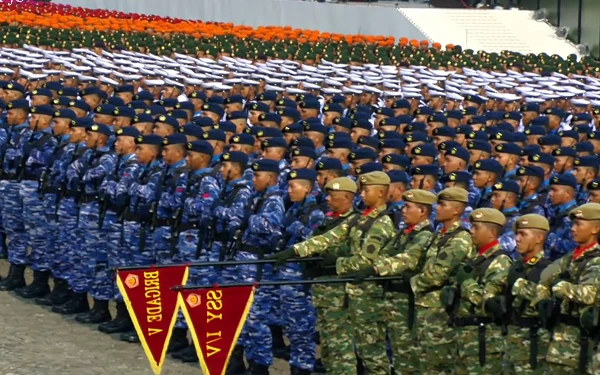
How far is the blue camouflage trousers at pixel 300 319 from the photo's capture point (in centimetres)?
1105

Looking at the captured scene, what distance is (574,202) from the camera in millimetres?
11398

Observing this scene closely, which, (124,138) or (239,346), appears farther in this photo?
(124,138)

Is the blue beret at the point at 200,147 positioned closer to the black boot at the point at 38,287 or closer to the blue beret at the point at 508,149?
the black boot at the point at 38,287

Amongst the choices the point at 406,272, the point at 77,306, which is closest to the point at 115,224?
the point at 77,306

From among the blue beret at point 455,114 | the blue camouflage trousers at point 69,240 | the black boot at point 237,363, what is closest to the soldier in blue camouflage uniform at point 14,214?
the blue camouflage trousers at point 69,240

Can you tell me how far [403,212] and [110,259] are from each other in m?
3.80

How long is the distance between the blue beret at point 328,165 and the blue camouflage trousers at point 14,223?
12.6 feet

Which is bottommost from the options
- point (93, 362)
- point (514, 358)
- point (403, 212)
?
point (93, 362)

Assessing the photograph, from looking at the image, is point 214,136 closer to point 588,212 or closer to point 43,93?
point 43,93

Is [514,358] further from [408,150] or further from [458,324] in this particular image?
[408,150]

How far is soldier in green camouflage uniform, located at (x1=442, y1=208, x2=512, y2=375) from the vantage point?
9.12 meters

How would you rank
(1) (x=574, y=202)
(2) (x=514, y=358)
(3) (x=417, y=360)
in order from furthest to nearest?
(1) (x=574, y=202)
(3) (x=417, y=360)
(2) (x=514, y=358)

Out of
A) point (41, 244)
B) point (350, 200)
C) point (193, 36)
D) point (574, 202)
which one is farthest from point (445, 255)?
point (193, 36)

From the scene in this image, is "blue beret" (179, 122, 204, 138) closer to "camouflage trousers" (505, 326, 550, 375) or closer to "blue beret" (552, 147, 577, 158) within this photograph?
"blue beret" (552, 147, 577, 158)
